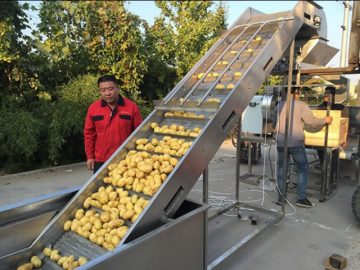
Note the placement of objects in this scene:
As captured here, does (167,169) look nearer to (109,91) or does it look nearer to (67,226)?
(67,226)

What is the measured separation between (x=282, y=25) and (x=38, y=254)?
10.2ft

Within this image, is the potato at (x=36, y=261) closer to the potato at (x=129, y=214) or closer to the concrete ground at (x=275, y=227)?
the potato at (x=129, y=214)

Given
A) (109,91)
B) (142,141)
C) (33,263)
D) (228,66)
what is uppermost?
(228,66)

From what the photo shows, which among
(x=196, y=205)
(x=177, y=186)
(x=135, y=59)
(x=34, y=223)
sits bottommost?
(x=34, y=223)

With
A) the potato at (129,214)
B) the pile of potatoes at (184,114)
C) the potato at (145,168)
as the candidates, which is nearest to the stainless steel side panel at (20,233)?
the potato at (129,214)

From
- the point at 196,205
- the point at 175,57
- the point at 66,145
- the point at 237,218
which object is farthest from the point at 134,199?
the point at 175,57

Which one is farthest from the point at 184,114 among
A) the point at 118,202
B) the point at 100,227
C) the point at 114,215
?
the point at 100,227

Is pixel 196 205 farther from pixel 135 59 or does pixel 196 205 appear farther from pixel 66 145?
pixel 135 59

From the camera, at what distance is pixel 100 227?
216cm

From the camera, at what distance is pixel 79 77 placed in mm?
7352

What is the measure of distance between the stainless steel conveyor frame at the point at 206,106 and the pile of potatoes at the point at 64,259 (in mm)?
49

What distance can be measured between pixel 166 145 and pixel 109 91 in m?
0.89

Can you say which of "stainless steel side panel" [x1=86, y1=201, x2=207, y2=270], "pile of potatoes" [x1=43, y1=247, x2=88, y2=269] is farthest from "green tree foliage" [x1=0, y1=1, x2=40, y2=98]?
"stainless steel side panel" [x1=86, y1=201, x2=207, y2=270]

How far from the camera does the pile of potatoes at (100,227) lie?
2010mm
